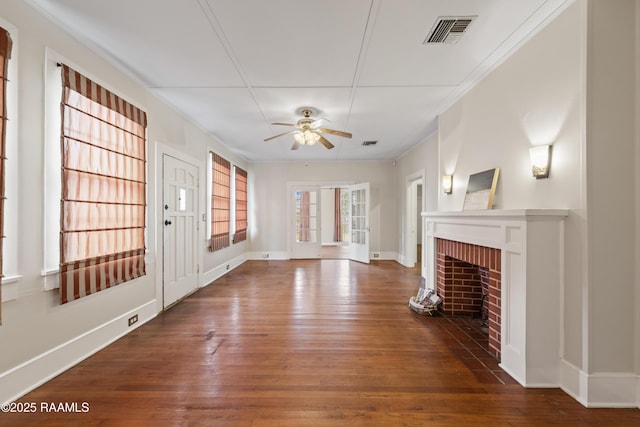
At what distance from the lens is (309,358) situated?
2393mm

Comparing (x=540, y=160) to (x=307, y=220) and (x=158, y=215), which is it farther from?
(x=307, y=220)

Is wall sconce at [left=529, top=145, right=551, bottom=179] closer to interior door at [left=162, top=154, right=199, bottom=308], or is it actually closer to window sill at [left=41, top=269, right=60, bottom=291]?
window sill at [left=41, top=269, right=60, bottom=291]

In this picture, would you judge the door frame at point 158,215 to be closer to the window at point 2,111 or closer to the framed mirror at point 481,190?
the window at point 2,111

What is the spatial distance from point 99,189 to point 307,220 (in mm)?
5252

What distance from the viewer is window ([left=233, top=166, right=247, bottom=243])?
646cm

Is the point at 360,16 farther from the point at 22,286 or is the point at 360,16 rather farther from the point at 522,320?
the point at 22,286

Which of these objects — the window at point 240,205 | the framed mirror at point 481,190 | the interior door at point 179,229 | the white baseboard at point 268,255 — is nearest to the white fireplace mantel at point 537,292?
the framed mirror at point 481,190

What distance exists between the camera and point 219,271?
544cm

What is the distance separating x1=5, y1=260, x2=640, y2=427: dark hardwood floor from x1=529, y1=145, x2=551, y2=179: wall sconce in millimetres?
1535

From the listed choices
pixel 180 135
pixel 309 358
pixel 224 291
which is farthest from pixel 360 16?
pixel 224 291

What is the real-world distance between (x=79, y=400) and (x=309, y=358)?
1.60m

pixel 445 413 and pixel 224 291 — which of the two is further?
pixel 224 291

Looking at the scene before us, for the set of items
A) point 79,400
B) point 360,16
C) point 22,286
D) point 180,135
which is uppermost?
point 360,16

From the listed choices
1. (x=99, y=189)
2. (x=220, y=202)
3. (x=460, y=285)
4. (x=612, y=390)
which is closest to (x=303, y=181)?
(x=220, y=202)
